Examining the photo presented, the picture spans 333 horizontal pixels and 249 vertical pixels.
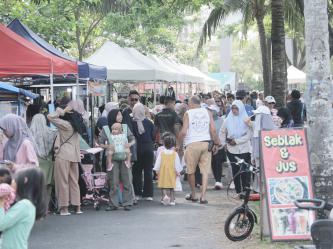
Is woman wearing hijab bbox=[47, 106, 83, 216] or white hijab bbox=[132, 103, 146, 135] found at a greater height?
white hijab bbox=[132, 103, 146, 135]

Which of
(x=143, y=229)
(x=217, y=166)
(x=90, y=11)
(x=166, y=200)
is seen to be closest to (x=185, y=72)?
(x=90, y=11)

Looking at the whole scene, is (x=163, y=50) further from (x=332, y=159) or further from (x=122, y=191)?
(x=332, y=159)

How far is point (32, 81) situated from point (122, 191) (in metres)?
4.83

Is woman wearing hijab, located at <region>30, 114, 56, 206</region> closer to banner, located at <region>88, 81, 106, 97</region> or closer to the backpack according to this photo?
the backpack

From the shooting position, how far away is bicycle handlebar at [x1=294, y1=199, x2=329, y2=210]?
234 inches

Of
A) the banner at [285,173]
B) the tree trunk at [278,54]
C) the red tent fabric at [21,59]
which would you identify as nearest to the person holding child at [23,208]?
→ the banner at [285,173]

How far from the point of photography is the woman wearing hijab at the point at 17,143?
27.5ft

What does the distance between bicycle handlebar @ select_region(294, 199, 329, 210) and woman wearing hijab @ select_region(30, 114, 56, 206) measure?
543 cm

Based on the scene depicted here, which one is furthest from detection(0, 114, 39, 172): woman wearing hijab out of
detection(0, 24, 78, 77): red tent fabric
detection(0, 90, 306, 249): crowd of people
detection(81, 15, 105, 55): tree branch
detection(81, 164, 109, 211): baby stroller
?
detection(81, 15, 105, 55): tree branch

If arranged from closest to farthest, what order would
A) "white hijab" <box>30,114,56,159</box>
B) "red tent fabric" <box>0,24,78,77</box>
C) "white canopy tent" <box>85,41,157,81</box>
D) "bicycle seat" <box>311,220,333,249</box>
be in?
"bicycle seat" <box>311,220,333,249</box> < "white hijab" <box>30,114,56,159</box> < "red tent fabric" <box>0,24,78,77</box> < "white canopy tent" <box>85,41,157,81</box>

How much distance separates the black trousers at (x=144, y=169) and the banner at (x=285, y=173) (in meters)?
4.31

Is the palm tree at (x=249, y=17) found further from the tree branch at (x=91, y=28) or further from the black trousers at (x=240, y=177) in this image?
the black trousers at (x=240, y=177)

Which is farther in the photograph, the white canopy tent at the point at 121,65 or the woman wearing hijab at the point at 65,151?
the white canopy tent at the point at 121,65

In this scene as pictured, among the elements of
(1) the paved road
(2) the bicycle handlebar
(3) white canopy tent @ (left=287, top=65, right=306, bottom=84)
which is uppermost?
(3) white canopy tent @ (left=287, top=65, right=306, bottom=84)
